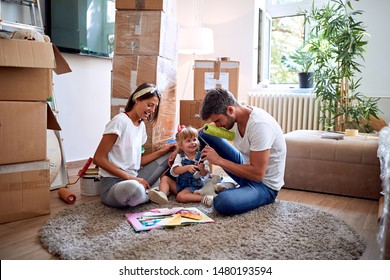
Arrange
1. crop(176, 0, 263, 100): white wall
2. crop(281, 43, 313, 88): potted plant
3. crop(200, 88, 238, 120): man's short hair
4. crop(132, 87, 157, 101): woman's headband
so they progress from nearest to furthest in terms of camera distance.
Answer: crop(200, 88, 238, 120): man's short hair → crop(132, 87, 157, 101): woman's headband → crop(281, 43, 313, 88): potted plant → crop(176, 0, 263, 100): white wall

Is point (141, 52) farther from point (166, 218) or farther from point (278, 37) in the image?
point (278, 37)

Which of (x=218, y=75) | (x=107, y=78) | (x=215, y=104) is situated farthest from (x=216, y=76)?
(x=215, y=104)

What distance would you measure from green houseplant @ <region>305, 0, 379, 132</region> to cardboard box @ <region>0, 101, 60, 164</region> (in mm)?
2489

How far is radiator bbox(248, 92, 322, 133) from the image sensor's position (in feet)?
12.3

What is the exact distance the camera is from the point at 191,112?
303 centimetres

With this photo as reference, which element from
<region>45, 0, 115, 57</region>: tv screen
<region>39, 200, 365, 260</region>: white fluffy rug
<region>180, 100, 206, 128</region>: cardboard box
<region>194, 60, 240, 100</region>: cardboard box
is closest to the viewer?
<region>39, 200, 365, 260</region>: white fluffy rug

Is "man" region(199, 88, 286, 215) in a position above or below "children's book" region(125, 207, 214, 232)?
above

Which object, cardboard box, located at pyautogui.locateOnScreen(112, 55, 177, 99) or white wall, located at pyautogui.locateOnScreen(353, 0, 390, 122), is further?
white wall, located at pyautogui.locateOnScreen(353, 0, 390, 122)

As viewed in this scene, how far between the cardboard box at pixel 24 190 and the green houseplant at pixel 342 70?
2.53 metres

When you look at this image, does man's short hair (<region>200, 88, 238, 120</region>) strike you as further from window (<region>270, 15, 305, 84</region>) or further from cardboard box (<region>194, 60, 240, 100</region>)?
window (<region>270, 15, 305, 84</region>)

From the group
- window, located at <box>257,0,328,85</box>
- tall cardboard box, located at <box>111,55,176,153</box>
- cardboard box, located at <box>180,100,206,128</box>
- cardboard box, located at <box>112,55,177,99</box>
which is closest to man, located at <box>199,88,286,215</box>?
tall cardboard box, located at <box>111,55,176,153</box>

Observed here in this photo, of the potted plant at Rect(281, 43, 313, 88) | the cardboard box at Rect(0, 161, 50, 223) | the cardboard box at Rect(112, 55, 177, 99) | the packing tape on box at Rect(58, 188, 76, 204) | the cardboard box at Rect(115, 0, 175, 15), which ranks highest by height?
the cardboard box at Rect(115, 0, 175, 15)

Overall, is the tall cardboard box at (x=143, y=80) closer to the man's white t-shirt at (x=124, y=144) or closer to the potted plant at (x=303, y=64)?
the man's white t-shirt at (x=124, y=144)
